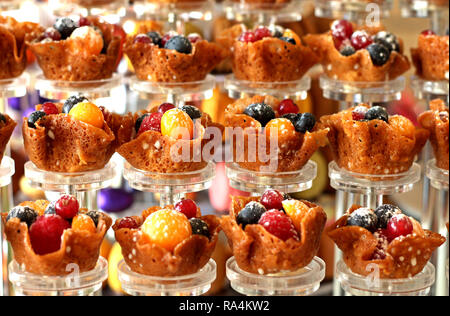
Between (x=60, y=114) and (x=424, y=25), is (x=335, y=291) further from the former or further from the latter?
(x=424, y=25)

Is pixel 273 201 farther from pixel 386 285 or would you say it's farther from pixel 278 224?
pixel 386 285

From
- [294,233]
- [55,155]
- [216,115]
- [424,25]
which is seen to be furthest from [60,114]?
[424,25]

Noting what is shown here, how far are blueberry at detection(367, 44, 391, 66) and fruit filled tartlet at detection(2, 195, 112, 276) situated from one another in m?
1.08

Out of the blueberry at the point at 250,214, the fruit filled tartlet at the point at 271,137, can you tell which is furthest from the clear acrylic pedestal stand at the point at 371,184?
the blueberry at the point at 250,214

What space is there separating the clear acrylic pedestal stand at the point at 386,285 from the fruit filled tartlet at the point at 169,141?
49 cm

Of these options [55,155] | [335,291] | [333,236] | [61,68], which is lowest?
[335,291]

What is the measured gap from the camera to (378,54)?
95.5 inches

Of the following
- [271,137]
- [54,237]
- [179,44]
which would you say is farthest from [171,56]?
[54,237]

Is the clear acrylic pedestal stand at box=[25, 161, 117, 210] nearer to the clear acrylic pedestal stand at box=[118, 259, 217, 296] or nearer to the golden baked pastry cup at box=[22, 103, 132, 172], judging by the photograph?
the golden baked pastry cup at box=[22, 103, 132, 172]

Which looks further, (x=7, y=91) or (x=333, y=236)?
(x=7, y=91)

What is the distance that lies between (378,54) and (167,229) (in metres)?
1.04

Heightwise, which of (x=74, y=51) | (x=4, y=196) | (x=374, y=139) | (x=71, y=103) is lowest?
(x=4, y=196)
